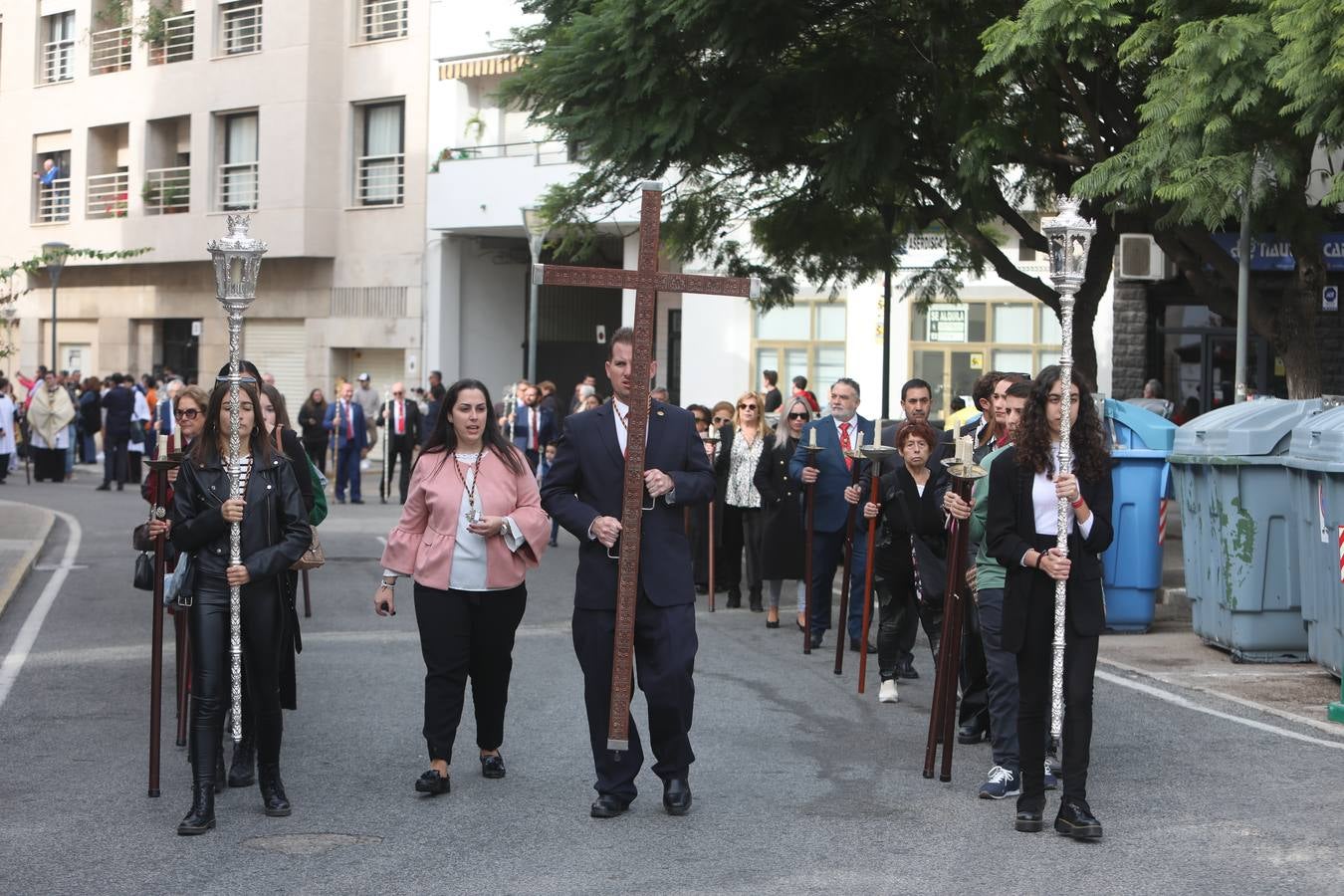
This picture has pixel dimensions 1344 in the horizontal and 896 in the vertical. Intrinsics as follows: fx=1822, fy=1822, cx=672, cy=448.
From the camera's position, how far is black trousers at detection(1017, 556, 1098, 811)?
6754mm

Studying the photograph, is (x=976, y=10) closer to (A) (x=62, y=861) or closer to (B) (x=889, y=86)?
(B) (x=889, y=86)

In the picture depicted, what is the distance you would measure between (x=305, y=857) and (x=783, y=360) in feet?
83.2

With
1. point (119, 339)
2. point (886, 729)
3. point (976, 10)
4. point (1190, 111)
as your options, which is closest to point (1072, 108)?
point (976, 10)

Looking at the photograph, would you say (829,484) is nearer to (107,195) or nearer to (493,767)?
(493,767)

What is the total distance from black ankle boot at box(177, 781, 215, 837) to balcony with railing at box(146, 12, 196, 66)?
33.9 m

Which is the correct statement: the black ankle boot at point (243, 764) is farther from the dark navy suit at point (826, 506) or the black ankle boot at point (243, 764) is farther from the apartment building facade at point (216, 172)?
the apartment building facade at point (216, 172)

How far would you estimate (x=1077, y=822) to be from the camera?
6711mm

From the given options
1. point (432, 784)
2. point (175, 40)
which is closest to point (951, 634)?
point (432, 784)

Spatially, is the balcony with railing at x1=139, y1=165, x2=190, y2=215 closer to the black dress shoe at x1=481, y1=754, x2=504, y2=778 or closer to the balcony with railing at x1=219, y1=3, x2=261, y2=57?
the balcony with railing at x1=219, y1=3, x2=261, y2=57

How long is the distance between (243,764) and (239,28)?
108 feet

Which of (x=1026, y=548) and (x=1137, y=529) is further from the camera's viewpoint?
(x=1137, y=529)

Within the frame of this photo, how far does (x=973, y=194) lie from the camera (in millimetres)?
15156

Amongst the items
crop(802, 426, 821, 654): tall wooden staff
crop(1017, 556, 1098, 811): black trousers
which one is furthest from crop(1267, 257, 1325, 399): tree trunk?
crop(1017, 556, 1098, 811): black trousers

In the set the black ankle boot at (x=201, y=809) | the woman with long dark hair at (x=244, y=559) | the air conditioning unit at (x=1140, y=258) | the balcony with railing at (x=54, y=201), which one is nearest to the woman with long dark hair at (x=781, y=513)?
the woman with long dark hair at (x=244, y=559)
